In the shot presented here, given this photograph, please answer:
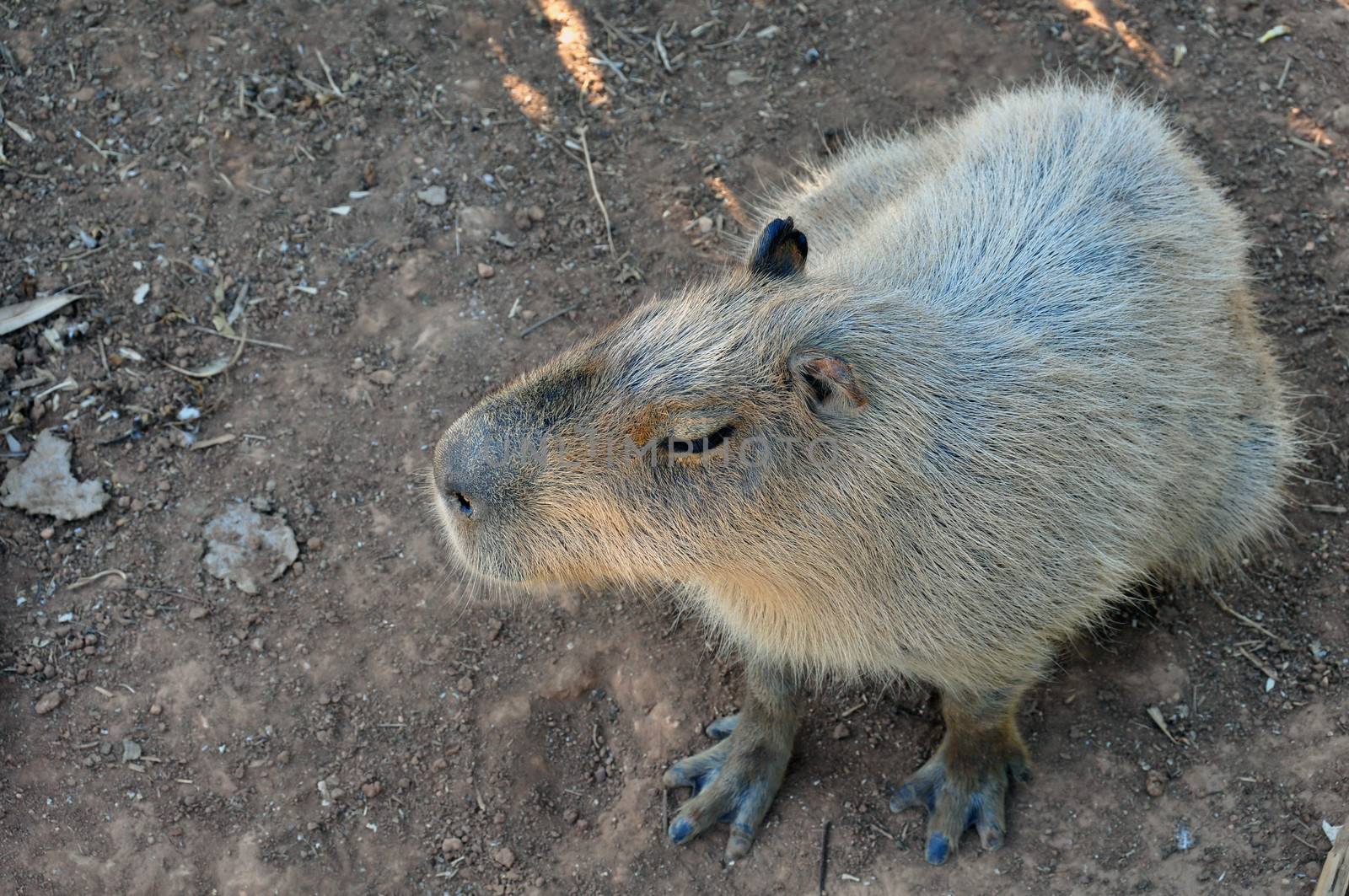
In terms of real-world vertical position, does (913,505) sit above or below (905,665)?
above

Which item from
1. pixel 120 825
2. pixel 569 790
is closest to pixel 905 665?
pixel 569 790

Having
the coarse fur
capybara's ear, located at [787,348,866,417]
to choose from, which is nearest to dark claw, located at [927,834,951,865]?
the coarse fur

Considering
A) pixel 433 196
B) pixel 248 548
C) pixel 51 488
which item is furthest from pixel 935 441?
pixel 51 488

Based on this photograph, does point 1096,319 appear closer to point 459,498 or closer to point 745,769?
point 745,769

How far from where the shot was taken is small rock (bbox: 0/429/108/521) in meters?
4.25

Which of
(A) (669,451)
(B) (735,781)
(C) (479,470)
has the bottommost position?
(B) (735,781)

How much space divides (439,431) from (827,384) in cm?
226

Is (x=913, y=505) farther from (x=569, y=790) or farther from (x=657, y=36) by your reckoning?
(x=657, y=36)

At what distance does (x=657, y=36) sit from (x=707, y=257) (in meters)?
1.36

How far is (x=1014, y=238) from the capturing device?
145 inches

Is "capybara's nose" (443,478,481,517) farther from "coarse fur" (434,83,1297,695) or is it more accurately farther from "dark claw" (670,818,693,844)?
"dark claw" (670,818,693,844)

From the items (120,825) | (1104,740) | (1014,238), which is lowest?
(120,825)

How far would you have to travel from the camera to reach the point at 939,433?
10.0 feet

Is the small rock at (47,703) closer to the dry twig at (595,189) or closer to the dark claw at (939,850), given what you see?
the dry twig at (595,189)
